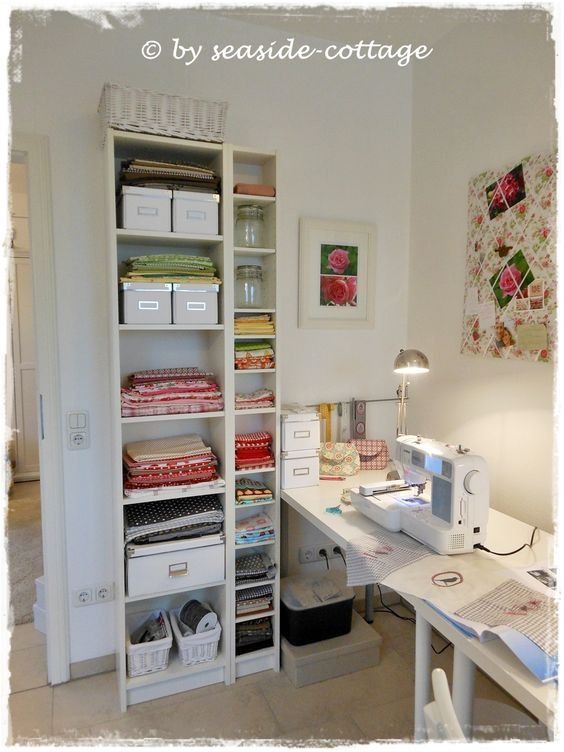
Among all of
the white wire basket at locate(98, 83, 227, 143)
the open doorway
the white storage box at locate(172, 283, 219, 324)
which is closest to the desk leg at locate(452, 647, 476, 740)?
the white storage box at locate(172, 283, 219, 324)

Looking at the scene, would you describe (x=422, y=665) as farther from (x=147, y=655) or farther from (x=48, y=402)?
(x=48, y=402)

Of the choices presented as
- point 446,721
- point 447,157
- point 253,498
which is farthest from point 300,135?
point 446,721

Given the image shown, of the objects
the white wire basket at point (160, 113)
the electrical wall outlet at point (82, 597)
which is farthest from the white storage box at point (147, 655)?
the white wire basket at point (160, 113)

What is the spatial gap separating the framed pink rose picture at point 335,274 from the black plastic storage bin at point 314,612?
4.02 ft

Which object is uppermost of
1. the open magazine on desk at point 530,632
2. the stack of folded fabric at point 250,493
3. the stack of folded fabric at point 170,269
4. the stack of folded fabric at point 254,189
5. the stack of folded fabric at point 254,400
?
the stack of folded fabric at point 254,189

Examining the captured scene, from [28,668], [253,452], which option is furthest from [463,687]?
[28,668]

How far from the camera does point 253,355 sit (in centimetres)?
209

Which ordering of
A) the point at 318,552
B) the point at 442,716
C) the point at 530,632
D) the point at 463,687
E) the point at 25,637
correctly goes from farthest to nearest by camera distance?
the point at 318,552 → the point at 25,637 → the point at 463,687 → the point at 530,632 → the point at 442,716

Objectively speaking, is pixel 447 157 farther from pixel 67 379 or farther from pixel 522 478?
pixel 67 379

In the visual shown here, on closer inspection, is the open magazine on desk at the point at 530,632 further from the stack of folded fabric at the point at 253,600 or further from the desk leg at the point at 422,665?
the stack of folded fabric at the point at 253,600

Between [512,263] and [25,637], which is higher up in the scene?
[512,263]

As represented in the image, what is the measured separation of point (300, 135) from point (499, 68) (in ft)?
2.82

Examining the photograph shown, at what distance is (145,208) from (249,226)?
46 cm

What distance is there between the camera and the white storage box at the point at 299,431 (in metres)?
2.17
